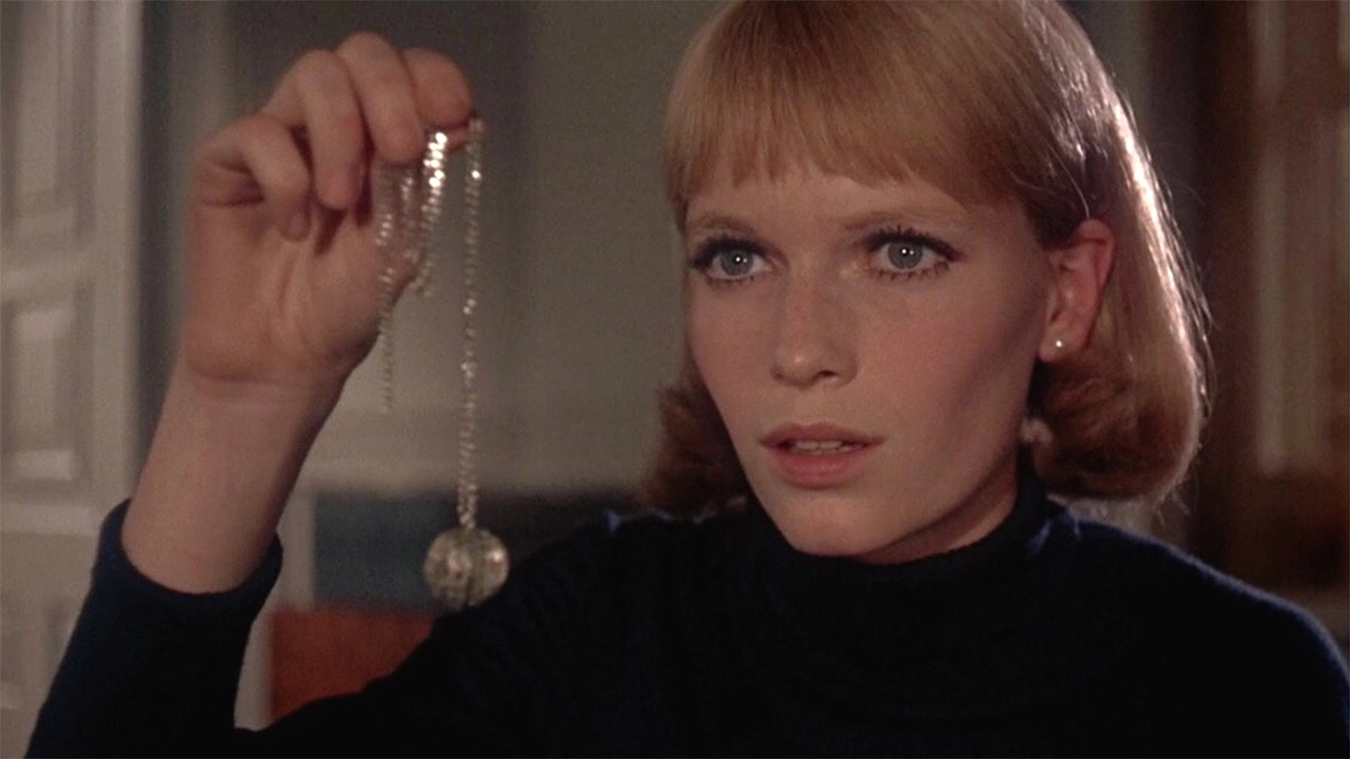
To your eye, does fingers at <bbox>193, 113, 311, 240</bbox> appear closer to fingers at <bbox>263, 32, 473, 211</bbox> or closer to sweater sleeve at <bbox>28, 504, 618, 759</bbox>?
fingers at <bbox>263, 32, 473, 211</bbox>

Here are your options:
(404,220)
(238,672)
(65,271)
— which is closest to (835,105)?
(404,220)

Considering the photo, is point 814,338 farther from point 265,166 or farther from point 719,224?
point 265,166

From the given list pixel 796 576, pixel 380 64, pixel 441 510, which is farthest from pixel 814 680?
pixel 441 510

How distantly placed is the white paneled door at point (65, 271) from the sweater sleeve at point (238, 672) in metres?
0.26

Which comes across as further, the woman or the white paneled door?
the white paneled door

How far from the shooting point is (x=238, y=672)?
487 millimetres

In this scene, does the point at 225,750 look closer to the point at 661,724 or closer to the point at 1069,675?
the point at 661,724

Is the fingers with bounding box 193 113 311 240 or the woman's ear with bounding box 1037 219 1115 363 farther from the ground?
the fingers with bounding box 193 113 311 240

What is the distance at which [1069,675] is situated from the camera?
54 centimetres

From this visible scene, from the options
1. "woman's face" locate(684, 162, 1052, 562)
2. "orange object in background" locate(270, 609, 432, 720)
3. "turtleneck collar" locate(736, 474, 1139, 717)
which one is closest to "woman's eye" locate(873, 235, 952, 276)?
"woman's face" locate(684, 162, 1052, 562)

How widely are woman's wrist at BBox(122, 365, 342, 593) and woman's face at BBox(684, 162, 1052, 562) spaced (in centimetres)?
15

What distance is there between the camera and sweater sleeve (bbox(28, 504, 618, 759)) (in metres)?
0.46

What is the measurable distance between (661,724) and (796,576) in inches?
3.1

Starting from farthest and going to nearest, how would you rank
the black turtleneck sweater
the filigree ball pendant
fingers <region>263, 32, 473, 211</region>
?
the filigree ball pendant < the black turtleneck sweater < fingers <region>263, 32, 473, 211</region>
